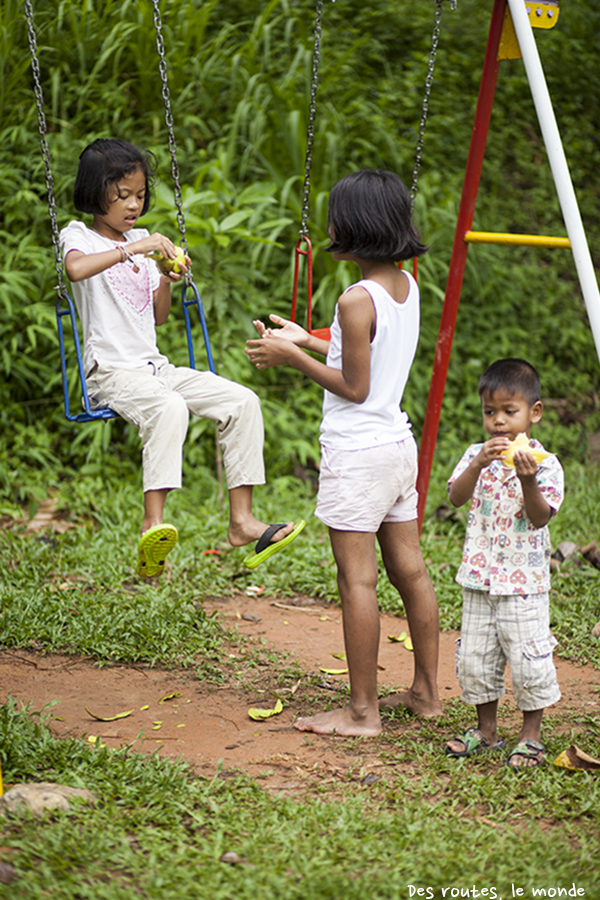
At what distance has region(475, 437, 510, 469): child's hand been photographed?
269cm

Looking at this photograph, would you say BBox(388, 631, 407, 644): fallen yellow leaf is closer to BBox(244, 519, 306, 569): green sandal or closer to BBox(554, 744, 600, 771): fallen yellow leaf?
BBox(244, 519, 306, 569): green sandal

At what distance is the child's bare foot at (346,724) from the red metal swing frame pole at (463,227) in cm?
75

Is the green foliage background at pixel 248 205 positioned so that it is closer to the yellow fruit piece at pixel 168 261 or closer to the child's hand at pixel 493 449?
the yellow fruit piece at pixel 168 261

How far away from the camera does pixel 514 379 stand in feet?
9.21

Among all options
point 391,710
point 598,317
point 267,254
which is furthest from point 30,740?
point 267,254

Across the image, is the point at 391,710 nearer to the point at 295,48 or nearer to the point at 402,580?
the point at 402,580

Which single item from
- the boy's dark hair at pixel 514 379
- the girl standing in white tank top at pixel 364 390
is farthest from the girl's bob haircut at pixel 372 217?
the boy's dark hair at pixel 514 379

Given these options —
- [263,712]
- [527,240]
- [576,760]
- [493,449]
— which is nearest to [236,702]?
[263,712]

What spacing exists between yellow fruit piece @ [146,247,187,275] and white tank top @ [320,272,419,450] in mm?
797

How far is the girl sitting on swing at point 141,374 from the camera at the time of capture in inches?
135

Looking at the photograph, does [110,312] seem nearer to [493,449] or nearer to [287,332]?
[287,332]

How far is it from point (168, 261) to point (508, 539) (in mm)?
1636

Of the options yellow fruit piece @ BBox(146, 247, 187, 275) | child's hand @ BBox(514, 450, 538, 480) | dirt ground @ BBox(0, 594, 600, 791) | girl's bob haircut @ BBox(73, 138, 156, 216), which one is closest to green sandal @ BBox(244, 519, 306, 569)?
dirt ground @ BBox(0, 594, 600, 791)

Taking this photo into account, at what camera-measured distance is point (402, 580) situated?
10.7 feet
